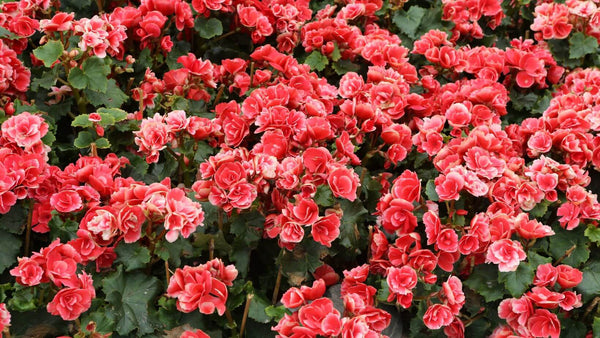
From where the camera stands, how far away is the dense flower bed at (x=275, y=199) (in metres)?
1.89

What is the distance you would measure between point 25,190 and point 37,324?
459 millimetres

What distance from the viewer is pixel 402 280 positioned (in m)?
1.95

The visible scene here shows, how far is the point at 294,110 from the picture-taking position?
88.1 inches

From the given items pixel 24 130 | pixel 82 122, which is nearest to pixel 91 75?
pixel 82 122

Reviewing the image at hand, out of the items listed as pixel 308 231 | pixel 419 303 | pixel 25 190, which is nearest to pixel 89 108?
pixel 25 190

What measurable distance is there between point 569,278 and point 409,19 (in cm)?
192

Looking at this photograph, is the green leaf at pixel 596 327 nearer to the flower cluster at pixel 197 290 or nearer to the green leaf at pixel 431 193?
the green leaf at pixel 431 193

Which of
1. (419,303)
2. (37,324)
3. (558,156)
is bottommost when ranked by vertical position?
(37,324)

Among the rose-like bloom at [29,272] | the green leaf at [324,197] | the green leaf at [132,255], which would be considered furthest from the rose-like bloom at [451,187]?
the rose-like bloom at [29,272]

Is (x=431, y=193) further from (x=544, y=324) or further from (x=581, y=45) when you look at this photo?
(x=581, y=45)

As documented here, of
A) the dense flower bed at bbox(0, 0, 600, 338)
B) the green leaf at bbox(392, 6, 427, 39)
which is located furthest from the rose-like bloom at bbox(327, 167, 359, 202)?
the green leaf at bbox(392, 6, 427, 39)

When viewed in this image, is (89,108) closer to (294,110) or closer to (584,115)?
(294,110)

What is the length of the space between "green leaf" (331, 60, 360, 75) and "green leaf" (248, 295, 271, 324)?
1.36 metres

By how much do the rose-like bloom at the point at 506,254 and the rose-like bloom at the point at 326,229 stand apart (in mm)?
516
